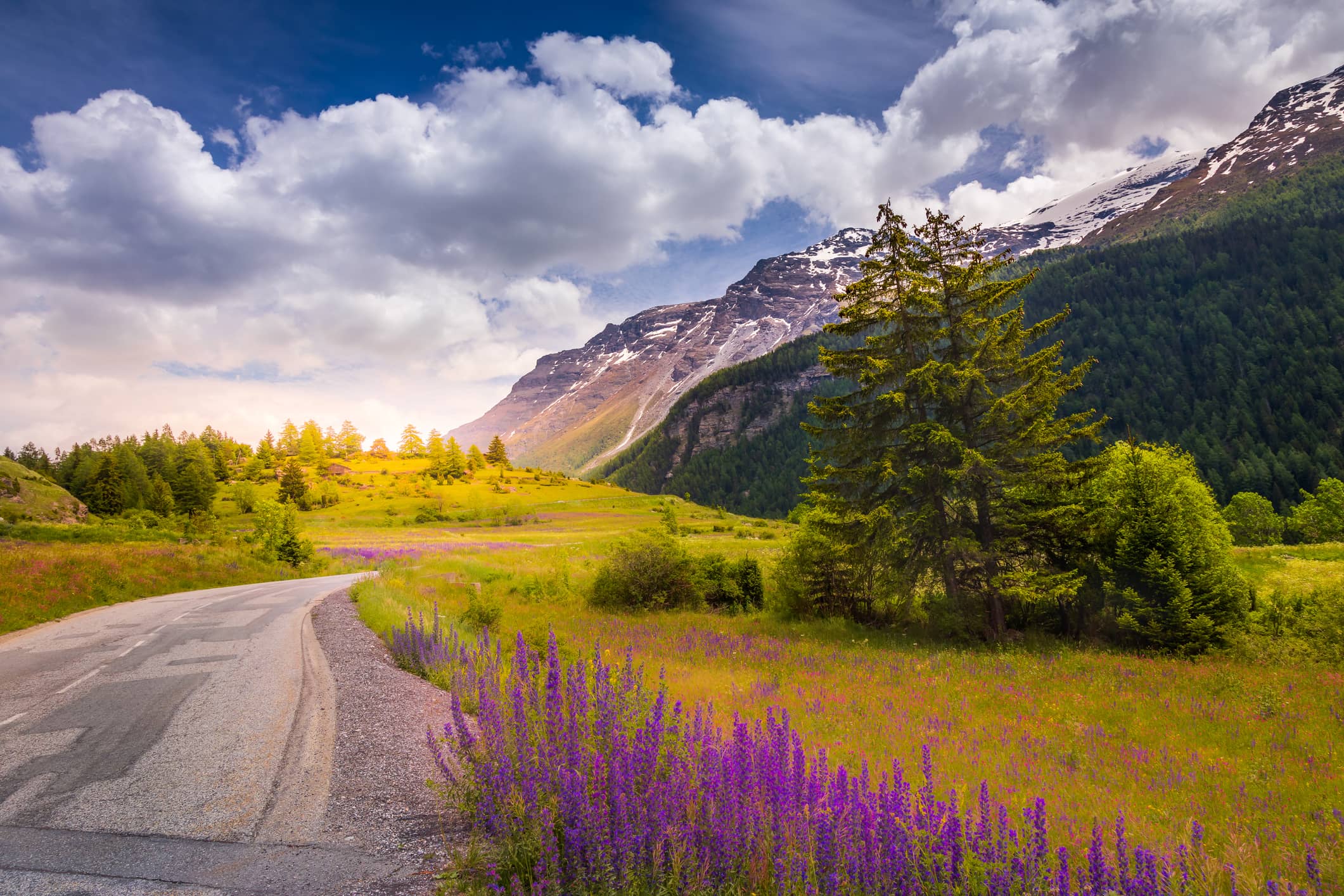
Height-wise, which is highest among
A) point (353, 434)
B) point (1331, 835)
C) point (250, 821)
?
point (353, 434)

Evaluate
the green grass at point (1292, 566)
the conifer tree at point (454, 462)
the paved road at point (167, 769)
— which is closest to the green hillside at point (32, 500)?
the paved road at point (167, 769)

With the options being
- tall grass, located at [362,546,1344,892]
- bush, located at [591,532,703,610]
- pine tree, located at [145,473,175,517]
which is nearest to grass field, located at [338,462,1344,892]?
tall grass, located at [362,546,1344,892]

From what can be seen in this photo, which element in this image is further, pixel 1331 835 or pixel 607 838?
pixel 1331 835

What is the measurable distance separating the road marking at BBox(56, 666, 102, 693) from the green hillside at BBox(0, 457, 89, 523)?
173 feet

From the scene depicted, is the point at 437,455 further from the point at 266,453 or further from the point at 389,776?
the point at 389,776

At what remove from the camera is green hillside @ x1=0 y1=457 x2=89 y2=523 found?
164 ft

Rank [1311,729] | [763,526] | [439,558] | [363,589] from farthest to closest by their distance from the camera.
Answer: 1. [763,526]
2. [439,558]
3. [363,589]
4. [1311,729]

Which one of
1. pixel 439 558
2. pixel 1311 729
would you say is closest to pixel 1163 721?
pixel 1311 729

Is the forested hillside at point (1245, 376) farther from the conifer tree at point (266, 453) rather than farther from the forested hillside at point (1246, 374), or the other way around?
the conifer tree at point (266, 453)

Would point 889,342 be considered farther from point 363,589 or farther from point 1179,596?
point 363,589

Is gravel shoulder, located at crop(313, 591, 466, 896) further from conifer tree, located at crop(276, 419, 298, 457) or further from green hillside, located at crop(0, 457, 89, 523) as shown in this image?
conifer tree, located at crop(276, 419, 298, 457)

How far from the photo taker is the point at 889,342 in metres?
17.7

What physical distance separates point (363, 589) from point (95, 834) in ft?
57.1

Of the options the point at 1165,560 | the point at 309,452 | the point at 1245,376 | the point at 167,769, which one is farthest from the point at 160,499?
the point at 1245,376
